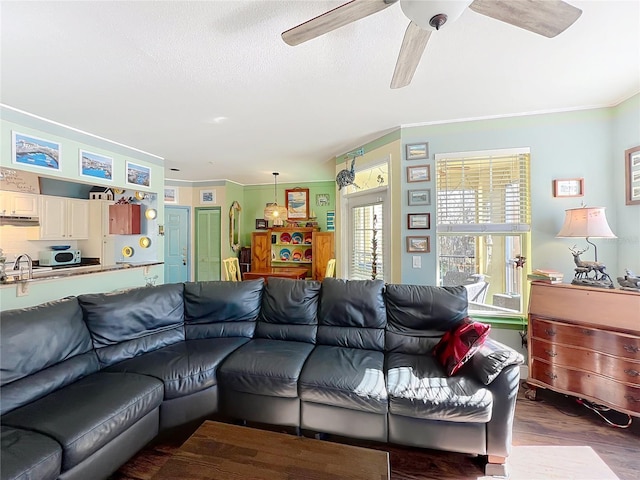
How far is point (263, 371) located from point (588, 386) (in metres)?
2.45

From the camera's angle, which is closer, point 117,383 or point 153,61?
point 117,383

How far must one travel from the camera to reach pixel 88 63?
76.4 inches

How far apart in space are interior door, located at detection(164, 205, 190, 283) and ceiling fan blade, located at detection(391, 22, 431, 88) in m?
5.71

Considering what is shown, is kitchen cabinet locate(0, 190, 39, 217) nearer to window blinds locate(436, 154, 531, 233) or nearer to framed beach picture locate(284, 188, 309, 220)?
framed beach picture locate(284, 188, 309, 220)

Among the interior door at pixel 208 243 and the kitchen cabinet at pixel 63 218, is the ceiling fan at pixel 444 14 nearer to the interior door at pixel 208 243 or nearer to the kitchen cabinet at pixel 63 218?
the kitchen cabinet at pixel 63 218

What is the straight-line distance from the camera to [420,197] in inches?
120

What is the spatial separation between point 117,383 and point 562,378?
3.25 m

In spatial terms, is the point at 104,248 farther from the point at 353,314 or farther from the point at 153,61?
the point at 353,314

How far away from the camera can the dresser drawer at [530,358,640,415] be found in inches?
77.0

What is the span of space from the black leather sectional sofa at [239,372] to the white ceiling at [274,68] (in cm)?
167

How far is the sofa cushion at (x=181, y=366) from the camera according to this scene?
190 cm

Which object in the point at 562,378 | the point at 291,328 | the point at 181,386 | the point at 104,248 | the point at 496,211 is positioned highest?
the point at 496,211

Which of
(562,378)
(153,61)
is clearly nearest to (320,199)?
(153,61)

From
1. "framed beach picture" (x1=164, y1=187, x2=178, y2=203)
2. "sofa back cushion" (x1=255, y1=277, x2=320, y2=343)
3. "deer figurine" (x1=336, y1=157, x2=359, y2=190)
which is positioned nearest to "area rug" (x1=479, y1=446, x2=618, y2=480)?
"sofa back cushion" (x1=255, y1=277, x2=320, y2=343)
